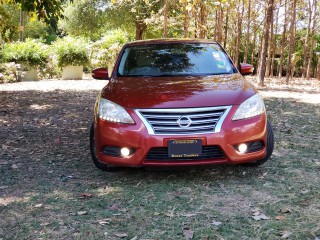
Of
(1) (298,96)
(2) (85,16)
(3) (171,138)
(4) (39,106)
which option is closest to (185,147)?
(3) (171,138)

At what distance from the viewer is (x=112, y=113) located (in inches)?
159

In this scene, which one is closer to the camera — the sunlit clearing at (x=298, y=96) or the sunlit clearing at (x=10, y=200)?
the sunlit clearing at (x=10, y=200)

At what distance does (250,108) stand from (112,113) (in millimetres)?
1390

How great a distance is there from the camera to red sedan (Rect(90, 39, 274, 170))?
12.5 feet

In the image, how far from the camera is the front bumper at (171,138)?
381 centimetres

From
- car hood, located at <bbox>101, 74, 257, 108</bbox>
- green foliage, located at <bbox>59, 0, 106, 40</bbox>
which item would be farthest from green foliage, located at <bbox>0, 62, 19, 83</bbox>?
car hood, located at <bbox>101, 74, 257, 108</bbox>

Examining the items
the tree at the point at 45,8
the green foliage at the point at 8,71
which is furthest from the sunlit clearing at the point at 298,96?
the green foliage at the point at 8,71

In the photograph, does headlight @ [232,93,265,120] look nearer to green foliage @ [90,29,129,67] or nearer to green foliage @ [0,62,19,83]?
green foliage @ [0,62,19,83]

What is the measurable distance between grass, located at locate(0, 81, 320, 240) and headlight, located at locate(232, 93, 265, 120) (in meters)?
0.72

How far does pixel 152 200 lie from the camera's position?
3.71 metres

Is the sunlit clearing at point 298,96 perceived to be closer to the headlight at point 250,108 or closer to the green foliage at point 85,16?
the headlight at point 250,108

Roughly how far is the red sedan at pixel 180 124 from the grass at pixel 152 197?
28 cm

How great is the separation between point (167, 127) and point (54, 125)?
412cm

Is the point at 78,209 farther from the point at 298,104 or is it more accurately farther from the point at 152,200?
the point at 298,104
